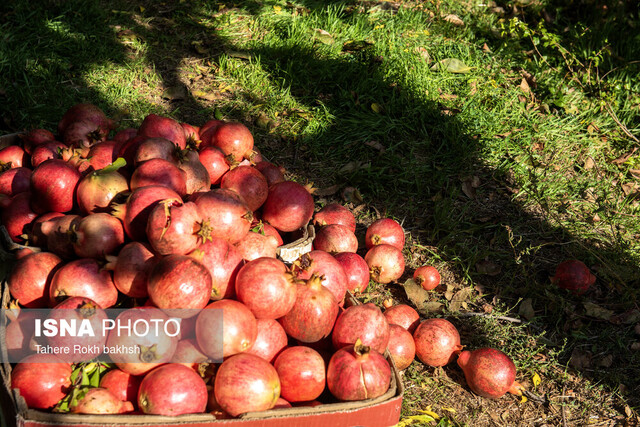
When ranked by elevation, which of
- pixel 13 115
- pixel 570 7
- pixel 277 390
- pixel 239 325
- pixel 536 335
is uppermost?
pixel 570 7

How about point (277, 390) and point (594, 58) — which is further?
point (594, 58)

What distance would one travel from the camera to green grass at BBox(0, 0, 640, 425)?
3.43m

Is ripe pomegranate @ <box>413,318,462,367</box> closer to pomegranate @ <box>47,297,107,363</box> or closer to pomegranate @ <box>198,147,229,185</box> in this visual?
pomegranate @ <box>198,147,229,185</box>

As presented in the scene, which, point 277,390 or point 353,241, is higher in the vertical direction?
point 277,390

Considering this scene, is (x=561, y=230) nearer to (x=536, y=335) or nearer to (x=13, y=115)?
(x=536, y=335)

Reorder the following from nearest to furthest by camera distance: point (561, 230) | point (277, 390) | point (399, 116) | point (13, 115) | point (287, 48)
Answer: point (277, 390)
point (561, 230)
point (13, 115)
point (399, 116)
point (287, 48)

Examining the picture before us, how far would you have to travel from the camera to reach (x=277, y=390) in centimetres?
205

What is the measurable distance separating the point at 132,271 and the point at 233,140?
4.10 ft

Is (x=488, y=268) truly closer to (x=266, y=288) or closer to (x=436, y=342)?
(x=436, y=342)

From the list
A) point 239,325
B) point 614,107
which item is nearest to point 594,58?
point 614,107

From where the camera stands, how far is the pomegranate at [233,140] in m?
3.16

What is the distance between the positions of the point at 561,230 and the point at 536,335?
112 centimetres

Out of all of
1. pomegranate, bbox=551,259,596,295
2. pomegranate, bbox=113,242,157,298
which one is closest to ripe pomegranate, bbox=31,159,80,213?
pomegranate, bbox=113,242,157,298

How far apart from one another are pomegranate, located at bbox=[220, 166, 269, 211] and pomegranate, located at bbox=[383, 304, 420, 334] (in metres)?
1.00
